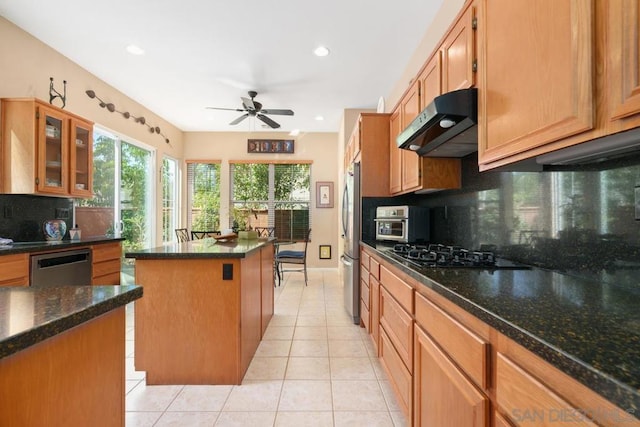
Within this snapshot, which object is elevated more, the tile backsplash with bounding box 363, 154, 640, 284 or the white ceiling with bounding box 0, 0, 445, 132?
the white ceiling with bounding box 0, 0, 445, 132

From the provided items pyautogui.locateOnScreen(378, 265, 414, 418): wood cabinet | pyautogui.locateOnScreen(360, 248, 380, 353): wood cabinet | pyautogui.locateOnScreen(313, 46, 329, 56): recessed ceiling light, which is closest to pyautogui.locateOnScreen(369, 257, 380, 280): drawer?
pyautogui.locateOnScreen(360, 248, 380, 353): wood cabinet

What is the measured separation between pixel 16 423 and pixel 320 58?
3.62 metres

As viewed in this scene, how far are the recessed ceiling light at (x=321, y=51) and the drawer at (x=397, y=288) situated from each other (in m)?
2.44

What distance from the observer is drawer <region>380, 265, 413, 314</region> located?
1443 mm

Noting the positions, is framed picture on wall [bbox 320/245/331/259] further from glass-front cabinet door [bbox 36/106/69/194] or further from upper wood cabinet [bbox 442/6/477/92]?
upper wood cabinet [bbox 442/6/477/92]

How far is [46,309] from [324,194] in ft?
18.3

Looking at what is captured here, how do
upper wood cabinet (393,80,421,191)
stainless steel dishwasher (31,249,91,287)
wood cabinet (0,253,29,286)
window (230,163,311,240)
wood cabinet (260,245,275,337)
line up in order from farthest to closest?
window (230,163,311,240)
wood cabinet (260,245,275,337)
stainless steel dishwasher (31,249,91,287)
upper wood cabinet (393,80,421,191)
wood cabinet (0,253,29,286)

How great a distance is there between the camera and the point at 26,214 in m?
2.85

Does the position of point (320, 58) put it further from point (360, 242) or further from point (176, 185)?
point (176, 185)

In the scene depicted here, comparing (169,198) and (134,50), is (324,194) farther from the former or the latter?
(134,50)

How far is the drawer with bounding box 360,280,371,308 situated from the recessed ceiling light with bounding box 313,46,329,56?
2.51 metres

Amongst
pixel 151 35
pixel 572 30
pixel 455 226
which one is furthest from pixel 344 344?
pixel 151 35

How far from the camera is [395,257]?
1810mm

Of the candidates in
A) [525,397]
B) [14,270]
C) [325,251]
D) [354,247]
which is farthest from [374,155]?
[325,251]
